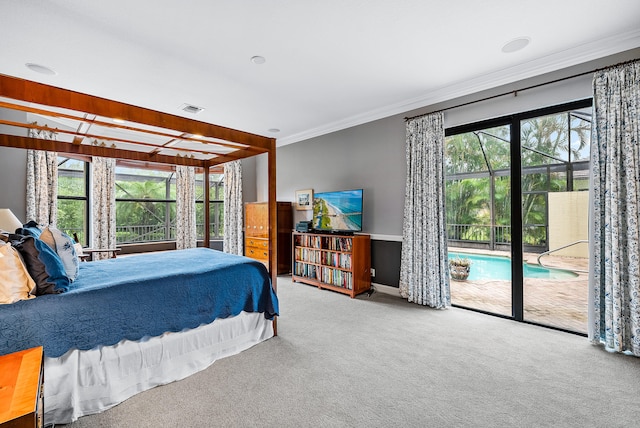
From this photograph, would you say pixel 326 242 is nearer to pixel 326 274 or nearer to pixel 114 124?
pixel 326 274

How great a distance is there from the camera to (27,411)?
0.93m

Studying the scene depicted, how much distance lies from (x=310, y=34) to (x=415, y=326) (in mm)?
3050

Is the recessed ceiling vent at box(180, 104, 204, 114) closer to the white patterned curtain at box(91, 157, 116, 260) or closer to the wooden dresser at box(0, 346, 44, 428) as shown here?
the white patterned curtain at box(91, 157, 116, 260)

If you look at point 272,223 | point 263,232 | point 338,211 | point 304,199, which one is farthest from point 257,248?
point 272,223

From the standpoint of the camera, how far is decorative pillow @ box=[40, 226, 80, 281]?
2.10 metres

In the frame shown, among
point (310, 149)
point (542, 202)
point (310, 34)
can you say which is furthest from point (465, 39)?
point (310, 149)

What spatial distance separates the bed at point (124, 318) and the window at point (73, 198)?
2.16 m

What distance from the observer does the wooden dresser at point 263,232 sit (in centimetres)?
557

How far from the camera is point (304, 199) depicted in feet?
18.3

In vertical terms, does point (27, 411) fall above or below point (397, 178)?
below

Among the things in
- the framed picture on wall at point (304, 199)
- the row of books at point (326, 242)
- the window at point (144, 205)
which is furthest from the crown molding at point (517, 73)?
the window at point (144, 205)

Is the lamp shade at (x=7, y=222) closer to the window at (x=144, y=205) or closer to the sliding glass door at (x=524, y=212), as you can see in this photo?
the window at (x=144, y=205)

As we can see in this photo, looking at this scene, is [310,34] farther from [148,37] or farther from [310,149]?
[310,149]

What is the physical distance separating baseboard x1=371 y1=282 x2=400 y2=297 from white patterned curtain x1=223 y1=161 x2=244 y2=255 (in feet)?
11.0
